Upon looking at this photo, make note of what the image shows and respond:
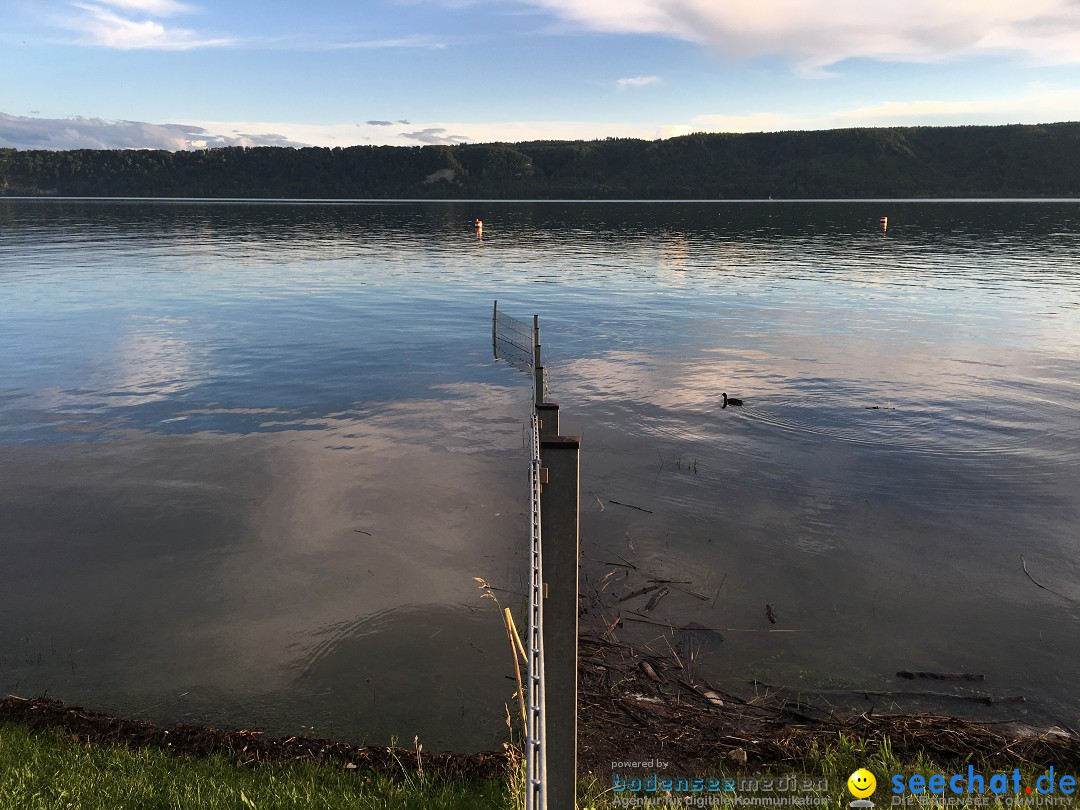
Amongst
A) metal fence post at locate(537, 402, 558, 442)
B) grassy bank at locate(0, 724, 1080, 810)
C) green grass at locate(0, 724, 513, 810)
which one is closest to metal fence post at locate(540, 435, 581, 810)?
metal fence post at locate(537, 402, 558, 442)

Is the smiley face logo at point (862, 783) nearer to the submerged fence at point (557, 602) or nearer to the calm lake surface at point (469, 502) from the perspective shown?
the calm lake surface at point (469, 502)

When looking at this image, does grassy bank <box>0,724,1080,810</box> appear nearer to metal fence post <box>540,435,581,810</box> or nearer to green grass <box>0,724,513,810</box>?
green grass <box>0,724,513,810</box>

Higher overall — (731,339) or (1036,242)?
(1036,242)

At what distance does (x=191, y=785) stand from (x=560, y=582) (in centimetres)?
433

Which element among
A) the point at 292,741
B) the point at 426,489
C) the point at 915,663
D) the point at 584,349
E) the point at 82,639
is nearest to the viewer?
the point at 292,741

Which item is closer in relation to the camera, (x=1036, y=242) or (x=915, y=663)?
(x=915, y=663)

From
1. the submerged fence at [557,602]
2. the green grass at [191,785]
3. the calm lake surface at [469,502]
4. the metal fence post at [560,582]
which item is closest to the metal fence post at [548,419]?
the submerged fence at [557,602]

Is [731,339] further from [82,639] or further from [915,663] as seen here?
[82,639]

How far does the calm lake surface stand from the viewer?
855cm

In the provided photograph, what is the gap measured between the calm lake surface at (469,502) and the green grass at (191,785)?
37.2 inches

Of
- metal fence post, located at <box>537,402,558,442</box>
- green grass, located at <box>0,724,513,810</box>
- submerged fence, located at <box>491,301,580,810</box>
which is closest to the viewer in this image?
submerged fence, located at <box>491,301,580,810</box>

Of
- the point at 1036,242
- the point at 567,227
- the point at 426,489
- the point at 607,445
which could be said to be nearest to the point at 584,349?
the point at 607,445

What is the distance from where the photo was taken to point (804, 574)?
10.5 meters

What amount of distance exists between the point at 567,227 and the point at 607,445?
9416 centimetres
